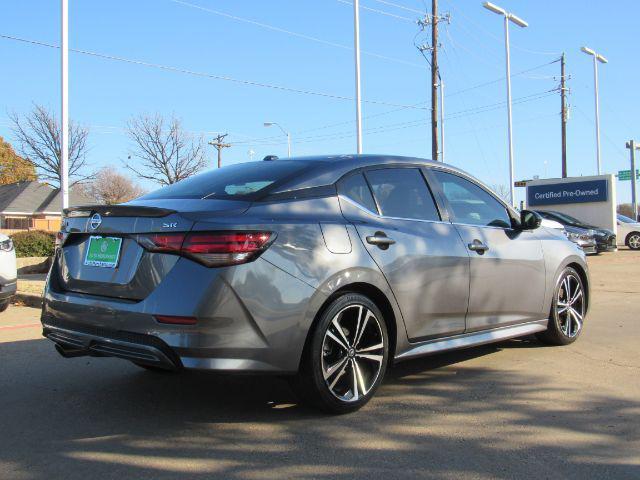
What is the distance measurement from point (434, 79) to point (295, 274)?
72.9 feet

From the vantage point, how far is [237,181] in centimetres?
426

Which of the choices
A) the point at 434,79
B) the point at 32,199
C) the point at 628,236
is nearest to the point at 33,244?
the point at 434,79

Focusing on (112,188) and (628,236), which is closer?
(628,236)

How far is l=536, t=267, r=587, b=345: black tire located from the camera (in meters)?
5.77

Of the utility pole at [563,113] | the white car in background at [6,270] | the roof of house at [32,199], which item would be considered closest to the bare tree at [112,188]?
the roof of house at [32,199]

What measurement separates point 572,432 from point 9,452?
323cm

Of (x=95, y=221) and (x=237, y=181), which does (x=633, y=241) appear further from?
(x=95, y=221)

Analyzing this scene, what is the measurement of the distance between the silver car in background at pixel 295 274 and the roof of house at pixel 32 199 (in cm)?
4485

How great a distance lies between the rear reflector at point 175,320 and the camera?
10.9 ft

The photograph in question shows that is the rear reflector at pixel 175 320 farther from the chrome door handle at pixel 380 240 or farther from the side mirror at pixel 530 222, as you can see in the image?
the side mirror at pixel 530 222

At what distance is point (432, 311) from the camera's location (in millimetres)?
4426

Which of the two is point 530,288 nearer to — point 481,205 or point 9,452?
point 481,205

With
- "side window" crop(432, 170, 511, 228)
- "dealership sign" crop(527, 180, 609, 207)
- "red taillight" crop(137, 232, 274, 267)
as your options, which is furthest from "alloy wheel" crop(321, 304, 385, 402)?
"dealership sign" crop(527, 180, 609, 207)

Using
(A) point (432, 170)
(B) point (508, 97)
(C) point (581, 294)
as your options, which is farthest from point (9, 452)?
(B) point (508, 97)
